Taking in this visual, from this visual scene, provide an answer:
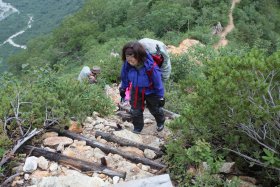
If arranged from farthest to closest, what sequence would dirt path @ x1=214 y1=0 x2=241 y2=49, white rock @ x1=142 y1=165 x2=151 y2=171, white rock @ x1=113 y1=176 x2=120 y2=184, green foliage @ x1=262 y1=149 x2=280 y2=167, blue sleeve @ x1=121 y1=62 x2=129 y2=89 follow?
dirt path @ x1=214 y1=0 x2=241 y2=49 → blue sleeve @ x1=121 y1=62 x2=129 y2=89 → white rock @ x1=142 y1=165 x2=151 y2=171 → white rock @ x1=113 y1=176 x2=120 y2=184 → green foliage @ x1=262 y1=149 x2=280 y2=167

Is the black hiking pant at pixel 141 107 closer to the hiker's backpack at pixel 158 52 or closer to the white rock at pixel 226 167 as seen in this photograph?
the hiker's backpack at pixel 158 52

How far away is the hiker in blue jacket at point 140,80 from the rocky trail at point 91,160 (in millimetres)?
360

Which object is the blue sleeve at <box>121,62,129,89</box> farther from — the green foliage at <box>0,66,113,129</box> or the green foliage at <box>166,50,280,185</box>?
the green foliage at <box>166,50,280,185</box>

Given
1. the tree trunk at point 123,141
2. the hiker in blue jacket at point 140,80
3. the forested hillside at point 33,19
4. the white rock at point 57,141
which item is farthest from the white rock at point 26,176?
the forested hillside at point 33,19

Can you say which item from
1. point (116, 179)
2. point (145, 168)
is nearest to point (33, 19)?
point (145, 168)

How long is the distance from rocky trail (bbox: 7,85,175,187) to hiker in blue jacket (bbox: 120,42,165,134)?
14.2 inches

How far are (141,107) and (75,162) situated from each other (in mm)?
1470

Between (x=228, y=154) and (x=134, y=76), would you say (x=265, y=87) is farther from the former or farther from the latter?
(x=134, y=76)

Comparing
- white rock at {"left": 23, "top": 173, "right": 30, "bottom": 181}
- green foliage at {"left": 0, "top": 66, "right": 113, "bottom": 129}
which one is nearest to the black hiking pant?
green foliage at {"left": 0, "top": 66, "right": 113, "bottom": 129}

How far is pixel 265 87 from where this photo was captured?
356 cm

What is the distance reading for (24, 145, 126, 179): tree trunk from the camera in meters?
Answer: 4.11

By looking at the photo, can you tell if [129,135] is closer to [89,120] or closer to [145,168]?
[89,120]

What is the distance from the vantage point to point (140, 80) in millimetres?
5043

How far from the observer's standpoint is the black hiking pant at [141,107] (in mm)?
5344
